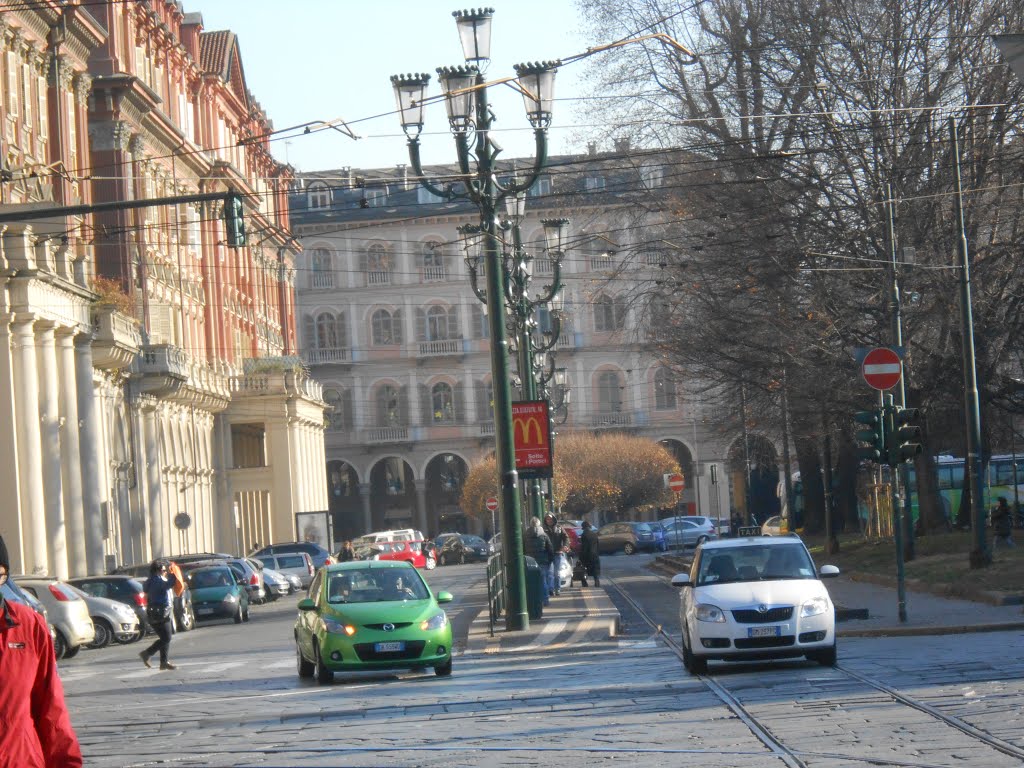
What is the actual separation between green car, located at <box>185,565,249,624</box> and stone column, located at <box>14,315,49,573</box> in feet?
16.8

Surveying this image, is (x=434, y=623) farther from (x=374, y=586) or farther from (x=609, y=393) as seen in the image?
(x=609, y=393)

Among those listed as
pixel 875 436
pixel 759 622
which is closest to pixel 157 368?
pixel 875 436

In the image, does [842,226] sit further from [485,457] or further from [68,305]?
[485,457]

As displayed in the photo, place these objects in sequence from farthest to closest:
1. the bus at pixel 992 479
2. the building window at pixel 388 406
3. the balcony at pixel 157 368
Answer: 1. the building window at pixel 388 406
2. the bus at pixel 992 479
3. the balcony at pixel 157 368

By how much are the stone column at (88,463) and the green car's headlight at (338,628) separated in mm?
30995

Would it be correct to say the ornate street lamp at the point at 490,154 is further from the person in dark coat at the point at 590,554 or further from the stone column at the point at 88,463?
the stone column at the point at 88,463

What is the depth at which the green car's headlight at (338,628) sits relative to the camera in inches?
765

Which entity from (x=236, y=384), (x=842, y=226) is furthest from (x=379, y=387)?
(x=842, y=226)

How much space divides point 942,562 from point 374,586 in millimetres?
16960

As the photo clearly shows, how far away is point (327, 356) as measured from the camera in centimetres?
10612

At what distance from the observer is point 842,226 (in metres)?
36.6

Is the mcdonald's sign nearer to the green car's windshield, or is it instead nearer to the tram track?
the green car's windshield

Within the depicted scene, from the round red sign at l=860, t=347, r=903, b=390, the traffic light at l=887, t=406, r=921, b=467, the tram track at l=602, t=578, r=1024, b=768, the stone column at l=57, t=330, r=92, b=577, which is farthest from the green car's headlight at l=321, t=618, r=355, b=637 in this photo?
the stone column at l=57, t=330, r=92, b=577

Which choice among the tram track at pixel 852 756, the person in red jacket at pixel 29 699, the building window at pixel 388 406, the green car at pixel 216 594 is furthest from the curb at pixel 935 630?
the building window at pixel 388 406
